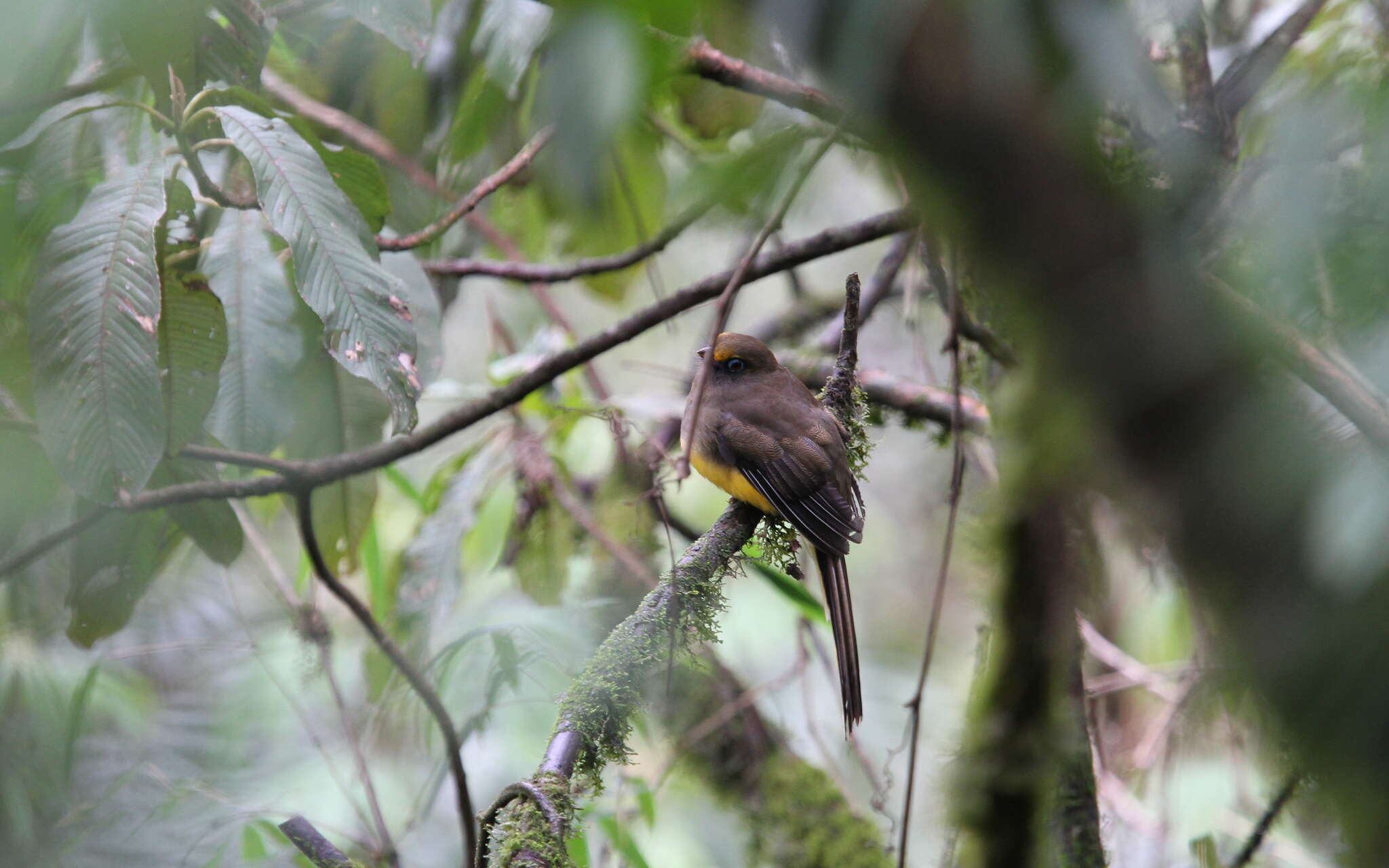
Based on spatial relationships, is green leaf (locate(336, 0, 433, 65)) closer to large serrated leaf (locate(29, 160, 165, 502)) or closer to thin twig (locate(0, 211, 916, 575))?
large serrated leaf (locate(29, 160, 165, 502))

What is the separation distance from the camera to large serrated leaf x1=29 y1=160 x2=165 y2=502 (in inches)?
80.4

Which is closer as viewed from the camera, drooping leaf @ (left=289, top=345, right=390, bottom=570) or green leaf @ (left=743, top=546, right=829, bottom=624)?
green leaf @ (left=743, top=546, right=829, bottom=624)

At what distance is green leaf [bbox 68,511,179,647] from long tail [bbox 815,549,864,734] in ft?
5.85

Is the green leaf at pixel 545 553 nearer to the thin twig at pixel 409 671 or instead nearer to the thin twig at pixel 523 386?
the thin twig at pixel 409 671

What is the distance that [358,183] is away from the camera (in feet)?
8.45

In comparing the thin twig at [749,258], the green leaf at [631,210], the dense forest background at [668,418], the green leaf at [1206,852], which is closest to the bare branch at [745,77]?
the dense forest background at [668,418]

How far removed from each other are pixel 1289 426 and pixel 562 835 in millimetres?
1225

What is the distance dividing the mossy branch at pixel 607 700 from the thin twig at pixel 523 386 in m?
0.55

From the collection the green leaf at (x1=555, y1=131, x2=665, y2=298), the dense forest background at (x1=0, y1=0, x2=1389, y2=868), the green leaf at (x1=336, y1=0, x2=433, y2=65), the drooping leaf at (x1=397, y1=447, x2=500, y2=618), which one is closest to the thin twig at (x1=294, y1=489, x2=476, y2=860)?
the dense forest background at (x1=0, y1=0, x2=1389, y2=868)

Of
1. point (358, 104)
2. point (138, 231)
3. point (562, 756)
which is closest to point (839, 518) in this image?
point (562, 756)

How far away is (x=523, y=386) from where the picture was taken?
8.55 ft

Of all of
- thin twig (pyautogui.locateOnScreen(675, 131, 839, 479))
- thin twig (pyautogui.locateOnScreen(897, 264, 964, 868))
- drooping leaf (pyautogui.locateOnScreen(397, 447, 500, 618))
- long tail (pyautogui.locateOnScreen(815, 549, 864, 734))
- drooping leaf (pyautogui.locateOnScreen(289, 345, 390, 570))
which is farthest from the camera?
drooping leaf (pyautogui.locateOnScreen(397, 447, 500, 618))

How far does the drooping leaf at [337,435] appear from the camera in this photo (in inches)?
116

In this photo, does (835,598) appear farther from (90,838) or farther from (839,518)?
(90,838)
